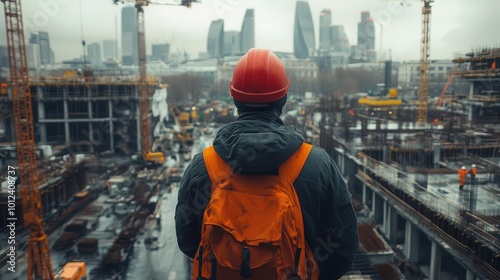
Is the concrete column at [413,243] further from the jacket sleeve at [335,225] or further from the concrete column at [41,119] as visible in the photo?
the concrete column at [41,119]

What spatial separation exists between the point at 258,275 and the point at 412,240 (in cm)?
1104

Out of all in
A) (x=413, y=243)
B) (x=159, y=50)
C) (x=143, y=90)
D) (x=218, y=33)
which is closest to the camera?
(x=413, y=243)

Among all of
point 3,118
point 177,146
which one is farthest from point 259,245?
point 177,146

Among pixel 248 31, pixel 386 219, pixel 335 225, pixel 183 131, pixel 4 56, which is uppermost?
pixel 248 31

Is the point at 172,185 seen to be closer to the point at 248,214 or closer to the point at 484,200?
the point at 484,200

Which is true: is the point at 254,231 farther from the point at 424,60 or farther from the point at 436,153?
the point at 424,60

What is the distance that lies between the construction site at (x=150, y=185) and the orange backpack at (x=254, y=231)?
20.3 ft

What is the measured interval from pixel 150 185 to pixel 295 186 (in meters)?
17.4

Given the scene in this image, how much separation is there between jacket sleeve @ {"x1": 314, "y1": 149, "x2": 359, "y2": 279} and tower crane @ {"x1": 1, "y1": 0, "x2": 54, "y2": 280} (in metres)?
9.41

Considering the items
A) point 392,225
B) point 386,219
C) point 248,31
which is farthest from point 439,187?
point 248,31

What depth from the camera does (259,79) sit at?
1478 mm

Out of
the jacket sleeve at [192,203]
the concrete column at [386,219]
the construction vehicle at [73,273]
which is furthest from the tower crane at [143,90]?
the jacket sleeve at [192,203]

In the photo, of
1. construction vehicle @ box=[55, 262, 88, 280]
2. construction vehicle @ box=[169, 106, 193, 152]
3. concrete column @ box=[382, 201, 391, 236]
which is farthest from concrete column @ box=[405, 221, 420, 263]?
construction vehicle @ box=[169, 106, 193, 152]

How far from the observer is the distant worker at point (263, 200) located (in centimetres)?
127
